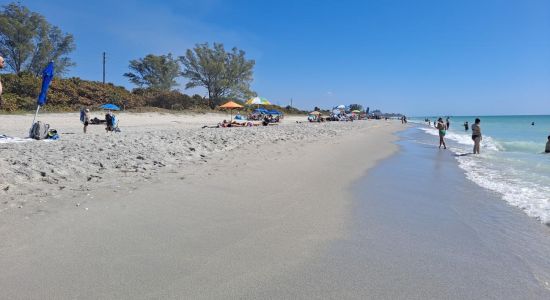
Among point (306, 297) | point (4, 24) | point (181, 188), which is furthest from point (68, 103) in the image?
point (306, 297)

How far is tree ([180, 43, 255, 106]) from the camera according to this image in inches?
1843

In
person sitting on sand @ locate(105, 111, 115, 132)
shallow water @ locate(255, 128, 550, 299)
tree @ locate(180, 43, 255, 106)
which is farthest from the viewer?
tree @ locate(180, 43, 255, 106)

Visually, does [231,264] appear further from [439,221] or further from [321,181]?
[321,181]

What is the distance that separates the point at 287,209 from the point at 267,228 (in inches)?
33.5

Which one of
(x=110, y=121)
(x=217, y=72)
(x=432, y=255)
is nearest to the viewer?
(x=432, y=255)

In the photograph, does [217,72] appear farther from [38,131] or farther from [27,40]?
[38,131]

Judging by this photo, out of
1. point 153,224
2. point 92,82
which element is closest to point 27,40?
point 92,82

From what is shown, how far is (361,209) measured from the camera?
4859mm

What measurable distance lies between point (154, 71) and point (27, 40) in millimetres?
16944

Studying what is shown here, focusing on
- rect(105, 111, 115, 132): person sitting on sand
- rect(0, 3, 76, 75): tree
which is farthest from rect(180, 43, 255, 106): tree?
rect(105, 111, 115, 132): person sitting on sand

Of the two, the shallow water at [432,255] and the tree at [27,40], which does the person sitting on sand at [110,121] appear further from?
the tree at [27,40]

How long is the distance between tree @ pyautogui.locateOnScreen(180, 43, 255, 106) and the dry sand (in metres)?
40.5

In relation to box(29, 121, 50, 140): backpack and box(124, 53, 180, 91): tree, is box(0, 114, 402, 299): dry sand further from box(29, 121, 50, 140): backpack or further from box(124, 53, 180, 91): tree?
box(124, 53, 180, 91): tree

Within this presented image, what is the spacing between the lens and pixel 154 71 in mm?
49125
